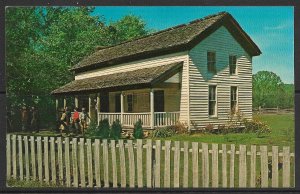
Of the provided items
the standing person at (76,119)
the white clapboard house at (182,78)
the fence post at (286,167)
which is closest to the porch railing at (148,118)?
the white clapboard house at (182,78)

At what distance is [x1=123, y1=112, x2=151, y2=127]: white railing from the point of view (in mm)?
8688

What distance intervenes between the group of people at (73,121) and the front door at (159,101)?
1340mm

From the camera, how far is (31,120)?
892cm

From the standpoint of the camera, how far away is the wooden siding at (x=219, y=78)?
8750mm

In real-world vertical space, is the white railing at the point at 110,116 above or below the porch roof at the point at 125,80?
below

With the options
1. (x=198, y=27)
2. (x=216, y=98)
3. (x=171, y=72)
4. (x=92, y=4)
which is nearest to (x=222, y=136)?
(x=216, y=98)

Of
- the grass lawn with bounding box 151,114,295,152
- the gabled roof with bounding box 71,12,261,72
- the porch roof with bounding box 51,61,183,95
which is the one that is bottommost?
the grass lawn with bounding box 151,114,295,152

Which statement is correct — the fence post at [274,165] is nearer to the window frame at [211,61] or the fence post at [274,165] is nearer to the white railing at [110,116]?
the window frame at [211,61]

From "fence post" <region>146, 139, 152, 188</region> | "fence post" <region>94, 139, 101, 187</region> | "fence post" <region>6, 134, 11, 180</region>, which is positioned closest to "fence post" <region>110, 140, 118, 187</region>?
"fence post" <region>94, 139, 101, 187</region>

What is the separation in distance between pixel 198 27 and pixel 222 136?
203cm

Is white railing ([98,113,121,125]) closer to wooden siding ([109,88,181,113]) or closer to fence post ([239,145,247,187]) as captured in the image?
wooden siding ([109,88,181,113])

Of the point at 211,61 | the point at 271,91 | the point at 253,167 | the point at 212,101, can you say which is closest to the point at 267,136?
the point at 271,91

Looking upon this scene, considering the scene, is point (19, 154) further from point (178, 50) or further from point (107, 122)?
point (178, 50)

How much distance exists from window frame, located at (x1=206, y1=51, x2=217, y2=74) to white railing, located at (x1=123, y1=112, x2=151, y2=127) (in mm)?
1416
